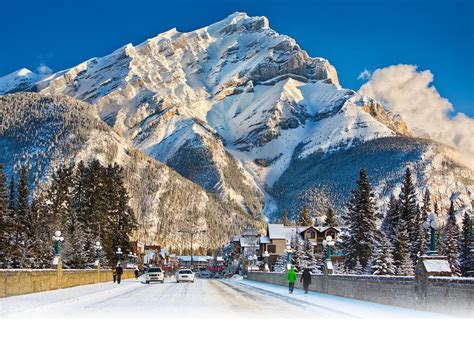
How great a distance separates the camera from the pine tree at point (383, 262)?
199ft

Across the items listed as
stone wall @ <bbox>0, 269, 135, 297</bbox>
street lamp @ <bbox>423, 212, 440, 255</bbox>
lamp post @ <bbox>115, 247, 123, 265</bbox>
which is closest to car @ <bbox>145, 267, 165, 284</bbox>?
lamp post @ <bbox>115, 247, 123, 265</bbox>

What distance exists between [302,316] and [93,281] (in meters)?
38.0

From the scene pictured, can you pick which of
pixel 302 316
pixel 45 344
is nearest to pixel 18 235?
pixel 302 316

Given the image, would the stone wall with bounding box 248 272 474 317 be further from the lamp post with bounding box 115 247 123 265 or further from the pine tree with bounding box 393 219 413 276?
the lamp post with bounding box 115 247 123 265

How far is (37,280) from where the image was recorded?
36.5 metres

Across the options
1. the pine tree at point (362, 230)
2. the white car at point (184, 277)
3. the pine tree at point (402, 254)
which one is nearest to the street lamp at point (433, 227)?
the pine tree at point (402, 254)

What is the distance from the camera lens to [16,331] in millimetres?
17188

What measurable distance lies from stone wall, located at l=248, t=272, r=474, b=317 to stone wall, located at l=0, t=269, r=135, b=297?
16636 mm

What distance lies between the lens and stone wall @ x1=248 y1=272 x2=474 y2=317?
814 inches

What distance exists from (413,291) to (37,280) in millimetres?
21213

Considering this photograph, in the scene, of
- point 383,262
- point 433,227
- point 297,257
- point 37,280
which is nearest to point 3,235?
point 37,280

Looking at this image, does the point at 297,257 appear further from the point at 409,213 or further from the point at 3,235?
the point at 3,235

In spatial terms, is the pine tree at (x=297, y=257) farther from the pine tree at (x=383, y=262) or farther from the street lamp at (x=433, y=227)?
the street lamp at (x=433, y=227)

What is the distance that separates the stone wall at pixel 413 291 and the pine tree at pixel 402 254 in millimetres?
30273
